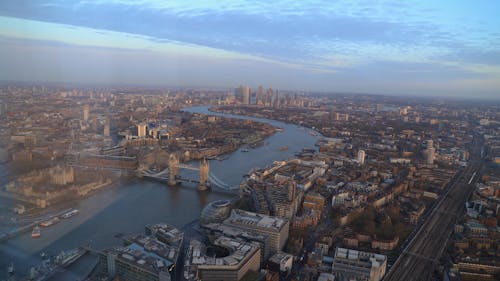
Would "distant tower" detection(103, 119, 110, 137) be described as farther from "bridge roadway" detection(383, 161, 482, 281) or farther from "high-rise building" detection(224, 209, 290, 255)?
"bridge roadway" detection(383, 161, 482, 281)

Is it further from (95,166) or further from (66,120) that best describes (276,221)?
(66,120)

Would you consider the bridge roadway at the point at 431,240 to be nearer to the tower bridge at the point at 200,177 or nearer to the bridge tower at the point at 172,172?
the tower bridge at the point at 200,177

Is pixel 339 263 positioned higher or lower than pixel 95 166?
lower

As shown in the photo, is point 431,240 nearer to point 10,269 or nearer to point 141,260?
point 141,260

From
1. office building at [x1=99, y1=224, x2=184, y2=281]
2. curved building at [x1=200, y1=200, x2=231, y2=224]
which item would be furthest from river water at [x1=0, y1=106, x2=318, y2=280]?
office building at [x1=99, y1=224, x2=184, y2=281]

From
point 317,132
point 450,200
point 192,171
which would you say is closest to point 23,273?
point 192,171

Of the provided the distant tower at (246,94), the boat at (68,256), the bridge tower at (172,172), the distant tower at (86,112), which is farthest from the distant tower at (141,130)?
the distant tower at (246,94)
